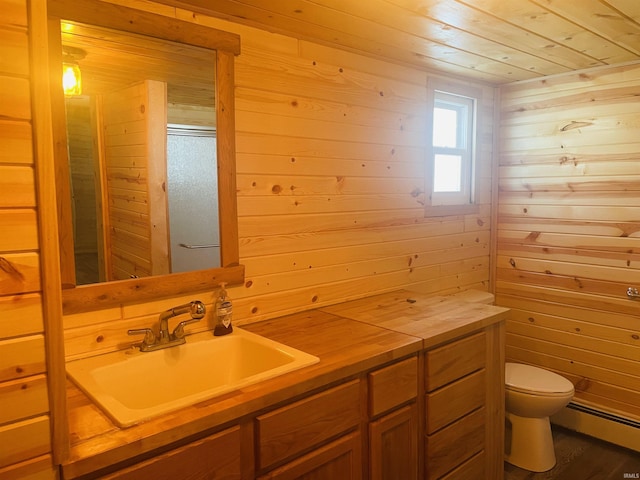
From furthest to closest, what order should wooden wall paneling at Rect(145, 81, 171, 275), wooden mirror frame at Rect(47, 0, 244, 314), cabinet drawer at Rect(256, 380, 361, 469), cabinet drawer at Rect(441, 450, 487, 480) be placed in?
cabinet drawer at Rect(441, 450, 487, 480)
wooden wall paneling at Rect(145, 81, 171, 275)
wooden mirror frame at Rect(47, 0, 244, 314)
cabinet drawer at Rect(256, 380, 361, 469)

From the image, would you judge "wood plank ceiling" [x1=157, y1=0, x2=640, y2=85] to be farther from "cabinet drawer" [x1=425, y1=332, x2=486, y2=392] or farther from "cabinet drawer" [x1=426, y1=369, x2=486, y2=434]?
"cabinet drawer" [x1=426, y1=369, x2=486, y2=434]

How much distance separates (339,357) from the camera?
1680 mm

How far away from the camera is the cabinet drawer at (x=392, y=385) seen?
1.74 metres

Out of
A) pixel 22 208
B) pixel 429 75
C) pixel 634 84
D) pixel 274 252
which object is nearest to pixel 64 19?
pixel 22 208

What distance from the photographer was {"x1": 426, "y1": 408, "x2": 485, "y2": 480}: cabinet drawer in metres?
1.99

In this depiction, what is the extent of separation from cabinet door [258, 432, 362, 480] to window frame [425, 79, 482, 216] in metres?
1.61

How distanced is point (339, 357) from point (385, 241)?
1115 mm

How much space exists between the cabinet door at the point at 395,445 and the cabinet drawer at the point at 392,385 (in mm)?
46

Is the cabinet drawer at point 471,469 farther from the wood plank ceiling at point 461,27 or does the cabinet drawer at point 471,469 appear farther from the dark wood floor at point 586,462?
the wood plank ceiling at point 461,27

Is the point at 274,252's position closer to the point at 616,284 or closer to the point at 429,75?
the point at 429,75

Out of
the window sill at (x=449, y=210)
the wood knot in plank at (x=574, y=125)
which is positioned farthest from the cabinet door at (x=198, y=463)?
the wood knot in plank at (x=574, y=125)

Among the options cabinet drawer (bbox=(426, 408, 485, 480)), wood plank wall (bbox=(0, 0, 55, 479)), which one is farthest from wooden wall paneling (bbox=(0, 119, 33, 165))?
cabinet drawer (bbox=(426, 408, 485, 480))

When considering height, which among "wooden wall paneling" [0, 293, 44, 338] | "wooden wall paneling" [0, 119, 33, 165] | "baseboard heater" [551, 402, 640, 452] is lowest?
"baseboard heater" [551, 402, 640, 452]

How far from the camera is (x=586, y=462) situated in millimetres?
2701
